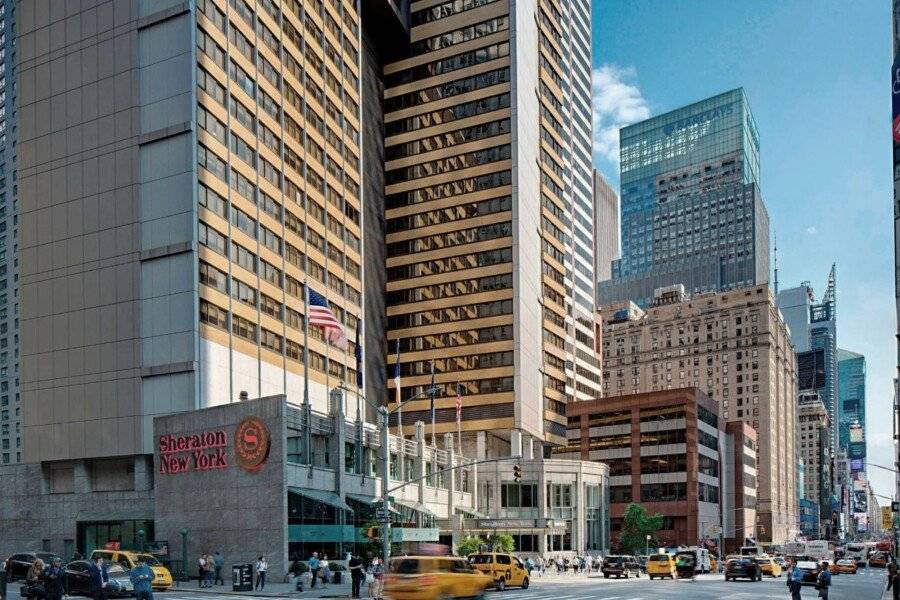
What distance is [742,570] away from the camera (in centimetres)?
5997

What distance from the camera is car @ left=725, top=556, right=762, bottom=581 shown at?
59812 millimetres

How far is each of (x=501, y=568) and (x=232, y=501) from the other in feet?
55.2

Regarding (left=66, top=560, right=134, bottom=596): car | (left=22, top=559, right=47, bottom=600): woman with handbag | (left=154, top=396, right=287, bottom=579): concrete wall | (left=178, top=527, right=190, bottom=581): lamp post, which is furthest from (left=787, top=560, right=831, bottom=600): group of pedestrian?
(left=178, top=527, right=190, bottom=581): lamp post

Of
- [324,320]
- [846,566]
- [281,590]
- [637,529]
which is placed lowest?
[637,529]

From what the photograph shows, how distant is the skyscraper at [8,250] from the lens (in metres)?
166

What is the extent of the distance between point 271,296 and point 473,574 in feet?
166

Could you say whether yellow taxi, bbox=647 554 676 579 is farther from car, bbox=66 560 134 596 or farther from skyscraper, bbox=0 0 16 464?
skyscraper, bbox=0 0 16 464

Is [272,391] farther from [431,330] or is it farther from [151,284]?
[431,330]

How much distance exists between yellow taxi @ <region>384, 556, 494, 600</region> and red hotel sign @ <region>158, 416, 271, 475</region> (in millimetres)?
24642

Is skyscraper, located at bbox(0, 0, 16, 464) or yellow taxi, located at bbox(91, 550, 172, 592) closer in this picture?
yellow taxi, located at bbox(91, 550, 172, 592)

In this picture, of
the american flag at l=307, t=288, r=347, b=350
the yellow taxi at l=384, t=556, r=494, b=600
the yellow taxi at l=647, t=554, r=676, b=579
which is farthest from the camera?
the yellow taxi at l=647, t=554, r=676, b=579

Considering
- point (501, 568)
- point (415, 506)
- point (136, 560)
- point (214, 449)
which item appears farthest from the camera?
point (415, 506)

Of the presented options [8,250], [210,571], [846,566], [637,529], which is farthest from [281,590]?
[8,250]

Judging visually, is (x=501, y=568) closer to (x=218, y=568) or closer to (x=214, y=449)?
(x=218, y=568)
